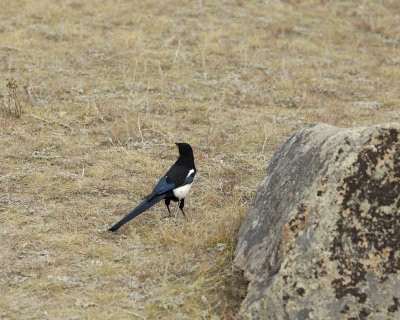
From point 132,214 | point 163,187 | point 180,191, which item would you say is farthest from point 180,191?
point 132,214

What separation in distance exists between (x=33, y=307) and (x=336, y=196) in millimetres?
2793

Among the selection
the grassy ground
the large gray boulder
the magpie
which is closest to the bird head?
the magpie

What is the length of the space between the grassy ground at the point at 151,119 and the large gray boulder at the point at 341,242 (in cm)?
68

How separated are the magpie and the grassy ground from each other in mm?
299

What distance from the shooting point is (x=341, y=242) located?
5.27m

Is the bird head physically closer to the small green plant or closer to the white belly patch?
the white belly patch

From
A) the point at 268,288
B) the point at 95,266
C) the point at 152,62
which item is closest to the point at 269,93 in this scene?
the point at 152,62

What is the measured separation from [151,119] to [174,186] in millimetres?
3739

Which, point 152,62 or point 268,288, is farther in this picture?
point 152,62

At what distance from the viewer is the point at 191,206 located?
8156mm

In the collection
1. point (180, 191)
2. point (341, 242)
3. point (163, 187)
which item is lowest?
point (180, 191)

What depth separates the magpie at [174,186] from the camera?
7141 millimetres

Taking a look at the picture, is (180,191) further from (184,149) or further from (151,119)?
(151,119)

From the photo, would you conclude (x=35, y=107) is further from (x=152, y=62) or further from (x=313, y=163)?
(x=313, y=163)
